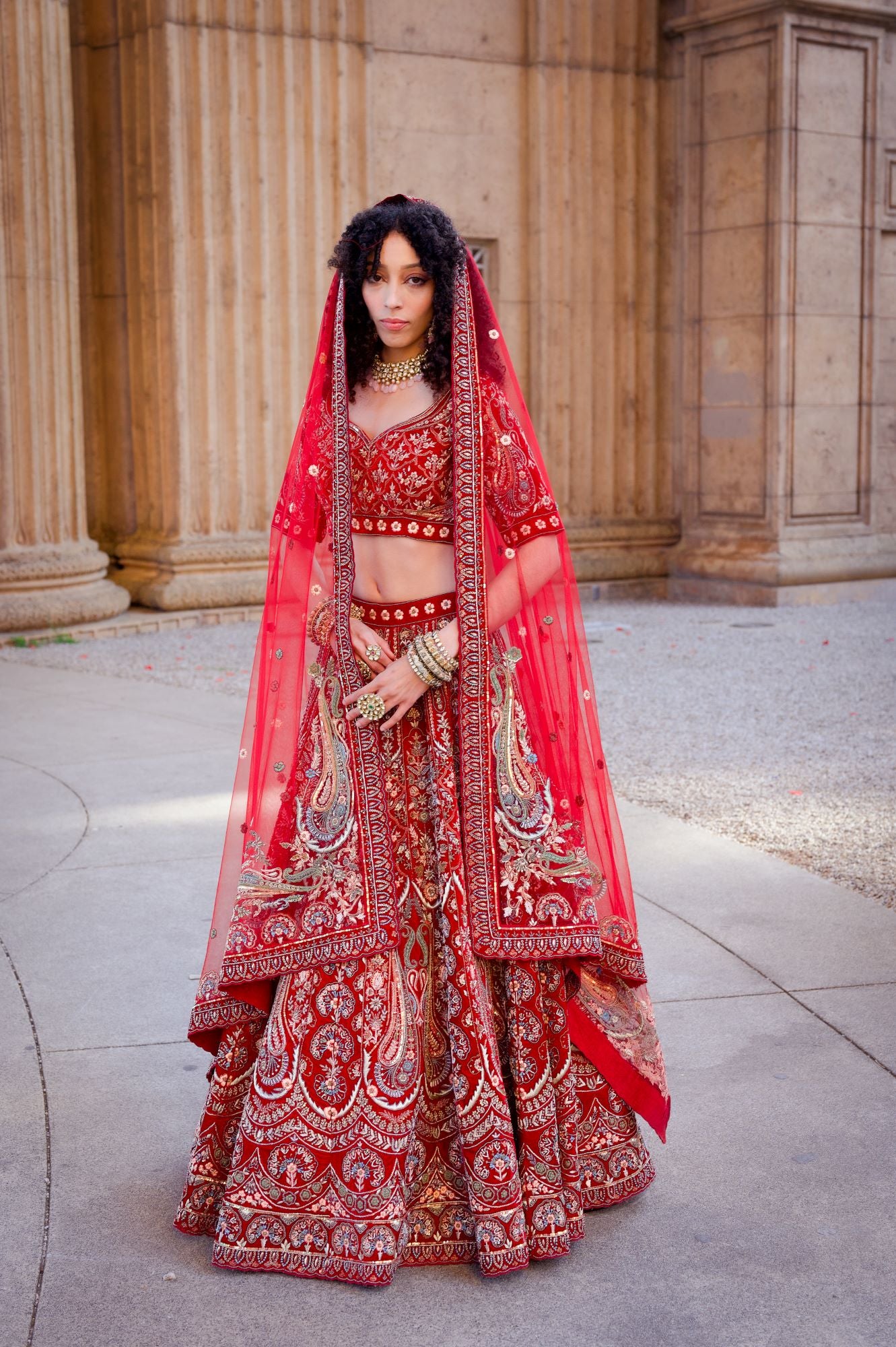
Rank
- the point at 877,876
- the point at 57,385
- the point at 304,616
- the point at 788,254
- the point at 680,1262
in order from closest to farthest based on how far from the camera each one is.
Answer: the point at 680,1262 → the point at 304,616 → the point at 877,876 → the point at 57,385 → the point at 788,254

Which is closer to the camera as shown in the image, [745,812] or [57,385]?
[745,812]

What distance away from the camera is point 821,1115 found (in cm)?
337

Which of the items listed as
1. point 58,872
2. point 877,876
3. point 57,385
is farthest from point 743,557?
point 58,872

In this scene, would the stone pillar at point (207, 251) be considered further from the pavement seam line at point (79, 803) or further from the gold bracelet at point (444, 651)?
the gold bracelet at point (444, 651)

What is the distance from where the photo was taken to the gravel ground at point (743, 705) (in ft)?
18.5

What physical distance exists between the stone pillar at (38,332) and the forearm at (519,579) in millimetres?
7322

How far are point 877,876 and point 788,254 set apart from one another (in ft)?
24.1

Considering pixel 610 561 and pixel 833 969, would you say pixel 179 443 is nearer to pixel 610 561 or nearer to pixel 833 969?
pixel 610 561

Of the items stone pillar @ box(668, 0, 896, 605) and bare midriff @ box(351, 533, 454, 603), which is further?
stone pillar @ box(668, 0, 896, 605)

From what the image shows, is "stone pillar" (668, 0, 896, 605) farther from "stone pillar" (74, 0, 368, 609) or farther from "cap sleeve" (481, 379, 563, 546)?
"cap sleeve" (481, 379, 563, 546)

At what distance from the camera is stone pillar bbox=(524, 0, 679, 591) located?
11.7 meters

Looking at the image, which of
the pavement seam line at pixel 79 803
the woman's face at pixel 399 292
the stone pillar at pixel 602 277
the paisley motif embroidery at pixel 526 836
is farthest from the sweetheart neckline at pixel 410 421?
the stone pillar at pixel 602 277

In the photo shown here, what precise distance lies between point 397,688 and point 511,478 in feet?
1.43

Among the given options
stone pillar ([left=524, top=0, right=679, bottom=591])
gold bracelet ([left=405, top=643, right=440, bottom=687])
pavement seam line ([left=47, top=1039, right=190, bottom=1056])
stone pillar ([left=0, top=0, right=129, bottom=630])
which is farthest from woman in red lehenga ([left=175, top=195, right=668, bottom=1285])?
stone pillar ([left=524, top=0, right=679, bottom=591])
